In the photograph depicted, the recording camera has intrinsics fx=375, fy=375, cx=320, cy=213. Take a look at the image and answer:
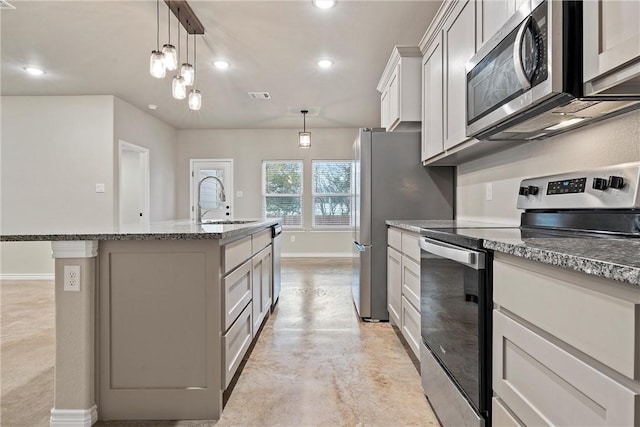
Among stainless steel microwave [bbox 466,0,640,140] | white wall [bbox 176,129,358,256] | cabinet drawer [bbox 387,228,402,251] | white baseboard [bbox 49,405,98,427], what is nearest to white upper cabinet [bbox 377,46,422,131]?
cabinet drawer [bbox 387,228,402,251]

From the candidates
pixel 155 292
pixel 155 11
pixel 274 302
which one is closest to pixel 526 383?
pixel 155 292

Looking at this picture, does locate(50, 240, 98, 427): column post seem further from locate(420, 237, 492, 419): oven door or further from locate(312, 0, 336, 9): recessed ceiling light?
locate(312, 0, 336, 9): recessed ceiling light

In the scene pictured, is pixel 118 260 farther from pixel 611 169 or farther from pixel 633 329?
pixel 611 169

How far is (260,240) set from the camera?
278 cm

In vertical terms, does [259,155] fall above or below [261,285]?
above

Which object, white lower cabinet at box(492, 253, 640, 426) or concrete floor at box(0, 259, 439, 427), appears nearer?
white lower cabinet at box(492, 253, 640, 426)

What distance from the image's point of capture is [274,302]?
3.58m

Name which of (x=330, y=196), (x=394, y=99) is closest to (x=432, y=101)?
(x=394, y=99)

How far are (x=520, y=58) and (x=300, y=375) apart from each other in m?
1.91

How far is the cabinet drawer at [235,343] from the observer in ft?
5.78

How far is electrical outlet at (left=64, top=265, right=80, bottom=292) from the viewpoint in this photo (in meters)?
1.62

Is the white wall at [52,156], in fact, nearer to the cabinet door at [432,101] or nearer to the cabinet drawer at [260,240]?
the cabinet drawer at [260,240]

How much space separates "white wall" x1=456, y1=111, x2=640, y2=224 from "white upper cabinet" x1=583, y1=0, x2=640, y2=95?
0.35 metres

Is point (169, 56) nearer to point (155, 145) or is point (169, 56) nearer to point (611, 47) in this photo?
point (611, 47)
